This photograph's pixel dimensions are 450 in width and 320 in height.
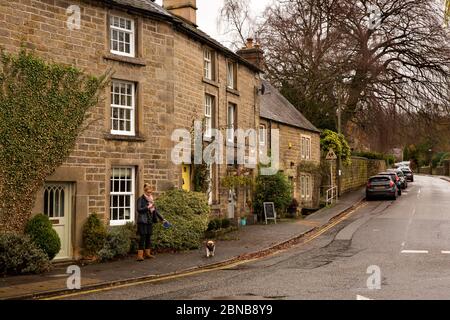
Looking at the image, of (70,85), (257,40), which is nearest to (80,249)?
(70,85)

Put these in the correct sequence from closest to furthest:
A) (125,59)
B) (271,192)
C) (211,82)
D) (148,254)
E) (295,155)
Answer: (148,254) < (125,59) < (211,82) < (271,192) < (295,155)

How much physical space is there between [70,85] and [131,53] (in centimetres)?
290

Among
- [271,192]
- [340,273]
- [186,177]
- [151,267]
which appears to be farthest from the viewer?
[271,192]

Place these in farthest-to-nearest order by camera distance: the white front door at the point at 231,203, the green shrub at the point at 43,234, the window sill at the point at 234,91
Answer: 1. the white front door at the point at 231,203
2. the window sill at the point at 234,91
3. the green shrub at the point at 43,234

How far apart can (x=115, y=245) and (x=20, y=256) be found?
9.58ft

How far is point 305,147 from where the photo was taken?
33719 millimetres

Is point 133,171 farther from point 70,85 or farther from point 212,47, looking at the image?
point 212,47

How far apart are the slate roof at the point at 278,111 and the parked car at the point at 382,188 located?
202 inches

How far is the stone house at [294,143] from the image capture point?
29.0 m

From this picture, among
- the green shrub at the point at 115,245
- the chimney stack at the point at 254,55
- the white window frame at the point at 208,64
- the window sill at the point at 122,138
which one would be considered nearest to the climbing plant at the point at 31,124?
the window sill at the point at 122,138

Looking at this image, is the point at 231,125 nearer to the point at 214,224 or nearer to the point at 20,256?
the point at 214,224

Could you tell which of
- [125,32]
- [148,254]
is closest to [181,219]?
[148,254]

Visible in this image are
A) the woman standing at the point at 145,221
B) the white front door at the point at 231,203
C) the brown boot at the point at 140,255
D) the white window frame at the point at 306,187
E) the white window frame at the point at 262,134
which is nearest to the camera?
the brown boot at the point at 140,255

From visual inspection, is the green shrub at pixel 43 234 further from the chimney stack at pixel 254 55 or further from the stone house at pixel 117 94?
the chimney stack at pixel 254 55
